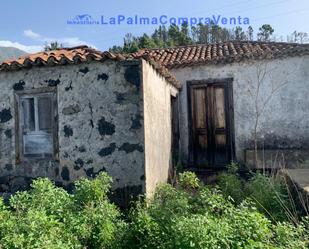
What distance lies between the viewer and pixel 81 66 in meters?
6.48

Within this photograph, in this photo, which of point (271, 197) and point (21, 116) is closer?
point (271, 197)

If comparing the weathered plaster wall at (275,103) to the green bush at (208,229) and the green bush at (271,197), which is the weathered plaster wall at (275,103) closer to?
the green bush at (271,197)

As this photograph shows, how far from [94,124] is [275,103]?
624 centimetres

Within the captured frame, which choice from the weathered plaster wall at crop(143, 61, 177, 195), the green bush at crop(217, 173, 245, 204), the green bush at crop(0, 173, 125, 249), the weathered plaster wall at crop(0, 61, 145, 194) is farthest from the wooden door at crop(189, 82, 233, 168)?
the green bush at crop(0, 173, 125, 249)

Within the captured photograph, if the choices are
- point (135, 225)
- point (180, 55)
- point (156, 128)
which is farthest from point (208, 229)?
point (180, 55)

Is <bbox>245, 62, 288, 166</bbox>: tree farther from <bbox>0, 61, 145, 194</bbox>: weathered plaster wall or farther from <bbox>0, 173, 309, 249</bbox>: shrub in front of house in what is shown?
<bbox>0, 173, 309, 249</bbox>: shrub in front of house

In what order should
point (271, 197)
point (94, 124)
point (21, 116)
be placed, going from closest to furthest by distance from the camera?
point (271, 197), point (94, 124), point (21, 116)

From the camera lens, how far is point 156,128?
23.9 ft

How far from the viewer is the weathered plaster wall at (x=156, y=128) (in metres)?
6.33

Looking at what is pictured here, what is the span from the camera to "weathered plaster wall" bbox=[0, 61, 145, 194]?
6164 millimetres

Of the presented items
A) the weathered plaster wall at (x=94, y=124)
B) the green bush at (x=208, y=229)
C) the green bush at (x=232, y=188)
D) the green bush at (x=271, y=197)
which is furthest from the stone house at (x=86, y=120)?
the green bush at (x=271, y=197)

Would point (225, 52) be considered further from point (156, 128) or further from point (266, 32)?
point (266, 32)

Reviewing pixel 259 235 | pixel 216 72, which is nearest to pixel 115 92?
pixel 259 235

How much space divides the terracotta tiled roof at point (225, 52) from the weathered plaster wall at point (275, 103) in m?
0.24
